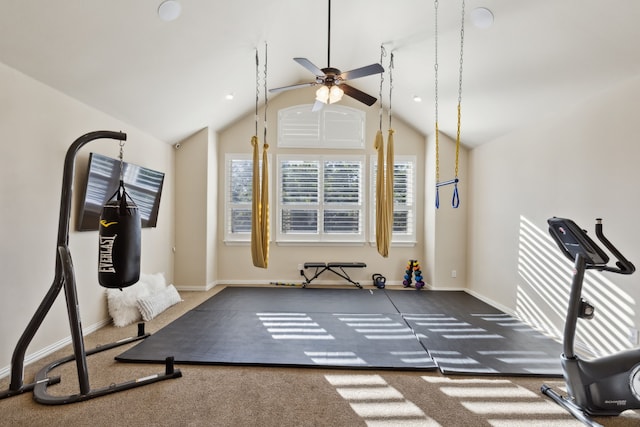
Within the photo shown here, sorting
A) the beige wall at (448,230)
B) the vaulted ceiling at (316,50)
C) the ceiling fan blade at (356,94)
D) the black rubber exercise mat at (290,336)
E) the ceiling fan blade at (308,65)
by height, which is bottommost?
the black rubber exercise mat at (290,336)

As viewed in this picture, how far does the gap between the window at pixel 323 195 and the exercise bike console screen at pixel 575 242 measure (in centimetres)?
414

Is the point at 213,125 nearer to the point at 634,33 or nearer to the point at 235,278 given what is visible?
the point at 235,278

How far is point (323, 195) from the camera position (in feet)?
21.2

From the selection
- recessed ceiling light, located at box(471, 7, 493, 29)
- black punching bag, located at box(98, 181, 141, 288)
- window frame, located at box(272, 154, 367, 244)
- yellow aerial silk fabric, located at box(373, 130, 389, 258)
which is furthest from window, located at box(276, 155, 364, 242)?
black punching bag, located at box(98, 181, 141, 288)

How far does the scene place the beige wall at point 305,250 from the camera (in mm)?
6383

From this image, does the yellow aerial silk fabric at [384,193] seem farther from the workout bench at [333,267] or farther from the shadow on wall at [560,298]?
the workout bench at [333,267]

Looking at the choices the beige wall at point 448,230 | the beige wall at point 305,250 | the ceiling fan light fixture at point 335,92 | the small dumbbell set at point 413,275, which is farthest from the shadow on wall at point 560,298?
the ceiling fan light fixture at point 335,92

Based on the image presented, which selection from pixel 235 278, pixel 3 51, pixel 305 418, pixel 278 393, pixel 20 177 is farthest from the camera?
pixel 235 278

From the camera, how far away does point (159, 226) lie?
→ 5.40 metres

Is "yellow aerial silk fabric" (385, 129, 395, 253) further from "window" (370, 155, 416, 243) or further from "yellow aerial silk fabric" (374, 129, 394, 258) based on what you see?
"window" (370, 155, 416, 243)

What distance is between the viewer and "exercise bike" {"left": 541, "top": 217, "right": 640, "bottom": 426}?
2.13 m

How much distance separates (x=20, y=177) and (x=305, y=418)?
3.05 meters

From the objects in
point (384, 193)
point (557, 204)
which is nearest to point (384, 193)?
point (384, 193)

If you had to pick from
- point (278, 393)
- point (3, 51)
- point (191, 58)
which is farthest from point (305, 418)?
point (191, 58)
